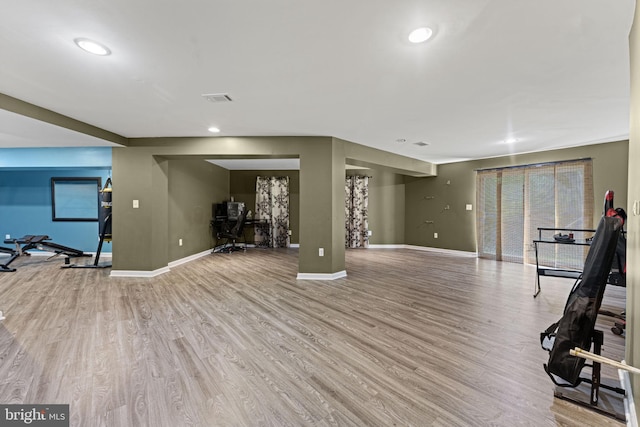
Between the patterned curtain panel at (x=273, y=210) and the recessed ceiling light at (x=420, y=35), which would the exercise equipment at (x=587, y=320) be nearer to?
the recessed ceiling light at (x=420, y=35)

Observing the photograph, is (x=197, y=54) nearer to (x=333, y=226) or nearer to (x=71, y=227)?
(x=333, y=226)

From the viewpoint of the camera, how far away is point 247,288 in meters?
3.90

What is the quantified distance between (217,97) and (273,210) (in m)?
5.37

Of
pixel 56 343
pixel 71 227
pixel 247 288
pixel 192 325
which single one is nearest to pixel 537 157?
pixel 247 288

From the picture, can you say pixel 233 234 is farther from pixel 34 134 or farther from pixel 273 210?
pixel 34 134

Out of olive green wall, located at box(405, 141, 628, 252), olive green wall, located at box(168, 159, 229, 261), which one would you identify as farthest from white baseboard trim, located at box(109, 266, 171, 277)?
olive green wall, located at box(405, 141, 628, 252)

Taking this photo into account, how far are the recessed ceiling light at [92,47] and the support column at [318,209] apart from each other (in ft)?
9.04

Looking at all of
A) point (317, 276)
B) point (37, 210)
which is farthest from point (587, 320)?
point (37, 210)

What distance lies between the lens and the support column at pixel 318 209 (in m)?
4.35

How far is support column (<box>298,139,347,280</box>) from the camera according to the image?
4352mm

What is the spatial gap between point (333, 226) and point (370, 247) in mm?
3773

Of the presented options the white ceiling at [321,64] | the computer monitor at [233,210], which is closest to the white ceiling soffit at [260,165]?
the computer monitor at [233,210]

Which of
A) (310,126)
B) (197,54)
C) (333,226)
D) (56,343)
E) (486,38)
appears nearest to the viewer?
(486,38)

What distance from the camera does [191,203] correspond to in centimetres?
611
